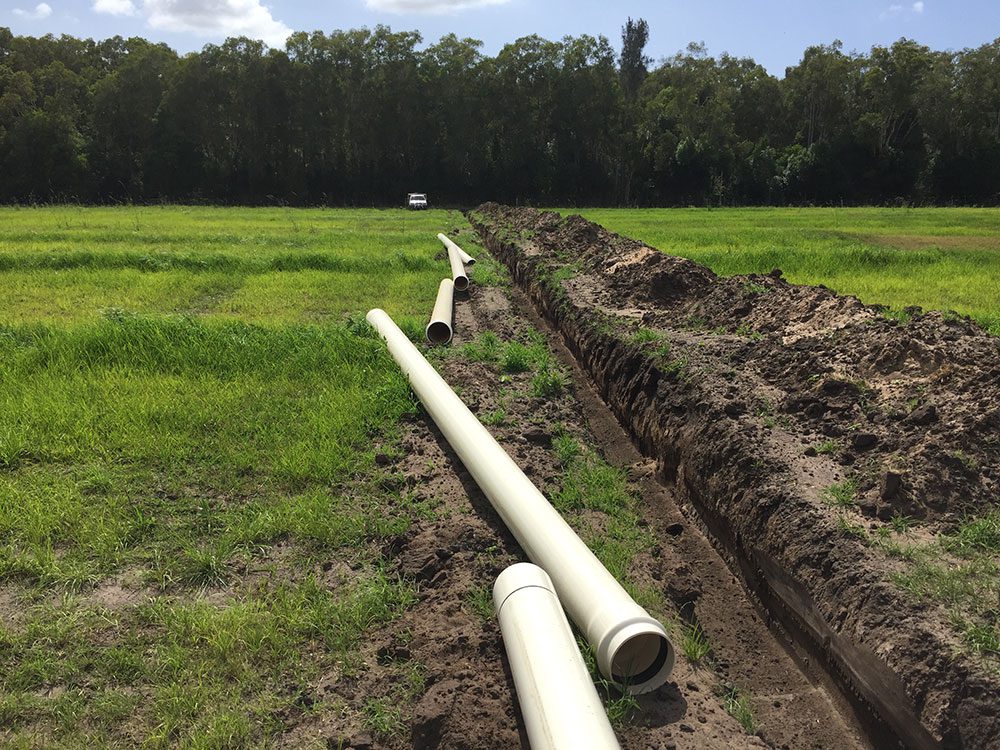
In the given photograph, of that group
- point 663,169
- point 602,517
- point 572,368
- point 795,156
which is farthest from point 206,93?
point 602,517

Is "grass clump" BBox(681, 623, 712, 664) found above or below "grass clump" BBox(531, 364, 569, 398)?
below

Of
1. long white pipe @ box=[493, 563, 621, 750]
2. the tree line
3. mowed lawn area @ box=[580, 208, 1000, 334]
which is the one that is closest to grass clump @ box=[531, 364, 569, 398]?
long white pipe @ box=[493, 563, 621, 750]

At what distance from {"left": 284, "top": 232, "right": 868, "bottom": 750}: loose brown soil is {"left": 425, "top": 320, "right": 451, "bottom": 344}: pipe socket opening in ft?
9.51

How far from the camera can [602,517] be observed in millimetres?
4789

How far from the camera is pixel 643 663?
3107mm

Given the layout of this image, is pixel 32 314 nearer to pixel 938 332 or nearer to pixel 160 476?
pixel 160 476

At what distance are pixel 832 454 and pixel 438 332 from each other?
208 inches

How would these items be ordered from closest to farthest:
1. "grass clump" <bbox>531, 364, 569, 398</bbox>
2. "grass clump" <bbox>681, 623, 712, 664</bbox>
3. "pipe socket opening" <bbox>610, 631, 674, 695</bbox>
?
"pipe socket opening" <bbox>610, 631, 674, 695</bbox>
"grass clump" <bbox>681, 623, 712, 664</bbox>
"grass clump" <bbox>531, 364, 569, 398</bbox>

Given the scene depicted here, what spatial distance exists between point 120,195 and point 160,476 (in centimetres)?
5233

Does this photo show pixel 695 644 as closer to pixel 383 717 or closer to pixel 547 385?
pixel 383 717

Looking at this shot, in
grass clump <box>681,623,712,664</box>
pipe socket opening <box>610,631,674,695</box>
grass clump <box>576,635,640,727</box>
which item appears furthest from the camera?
grass clump <box>681,623,712,664</box>

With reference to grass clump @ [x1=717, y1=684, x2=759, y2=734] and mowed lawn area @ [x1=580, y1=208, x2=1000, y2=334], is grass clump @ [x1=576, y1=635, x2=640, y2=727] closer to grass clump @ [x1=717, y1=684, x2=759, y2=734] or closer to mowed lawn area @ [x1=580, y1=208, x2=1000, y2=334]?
grass clump @ [x1=717, y1=684, x2=759, y2=734]

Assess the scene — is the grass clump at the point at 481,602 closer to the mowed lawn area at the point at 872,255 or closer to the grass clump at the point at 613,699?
the grass clump at the point at 613,699

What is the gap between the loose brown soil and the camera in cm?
289
